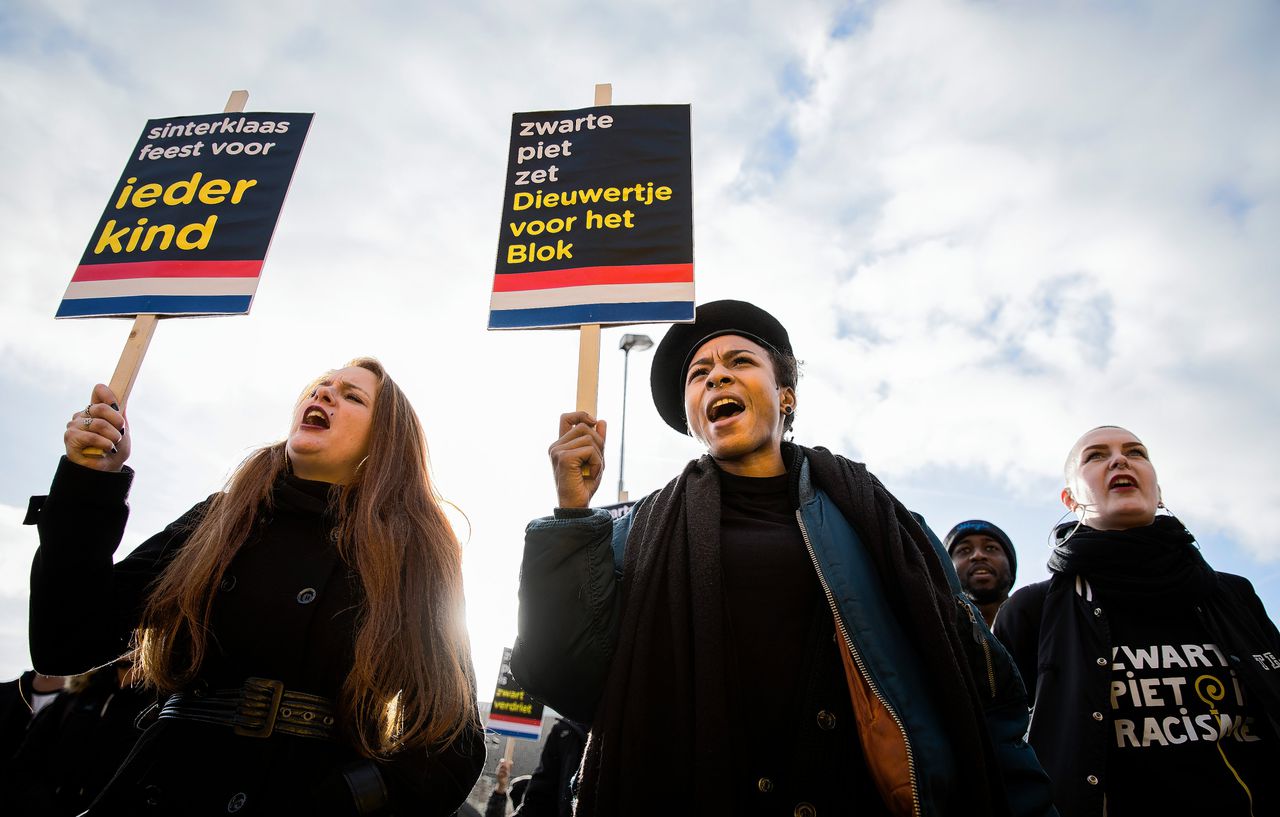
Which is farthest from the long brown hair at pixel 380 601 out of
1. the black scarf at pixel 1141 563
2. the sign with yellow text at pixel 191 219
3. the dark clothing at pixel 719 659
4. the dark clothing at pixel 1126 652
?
the black scarf at pixel 1141 563

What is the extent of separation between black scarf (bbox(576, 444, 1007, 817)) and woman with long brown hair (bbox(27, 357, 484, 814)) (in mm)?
624

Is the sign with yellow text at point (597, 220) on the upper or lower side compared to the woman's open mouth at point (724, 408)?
upper

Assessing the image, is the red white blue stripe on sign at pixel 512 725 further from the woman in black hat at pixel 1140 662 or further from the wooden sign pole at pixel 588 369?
the wooden sign pole at pixel 588 369

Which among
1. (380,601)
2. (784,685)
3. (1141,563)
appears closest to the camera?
(784,685)

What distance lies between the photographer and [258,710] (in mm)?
1836

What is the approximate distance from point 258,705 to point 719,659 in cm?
129

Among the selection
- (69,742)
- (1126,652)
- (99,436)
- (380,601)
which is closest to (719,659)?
(380,601)

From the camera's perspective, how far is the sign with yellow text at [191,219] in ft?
10.0

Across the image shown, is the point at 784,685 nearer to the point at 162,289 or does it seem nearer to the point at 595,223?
the point at 595,223

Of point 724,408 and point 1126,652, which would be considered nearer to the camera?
point 724,408

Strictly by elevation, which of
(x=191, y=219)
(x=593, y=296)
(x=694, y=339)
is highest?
(x=191, y=219)

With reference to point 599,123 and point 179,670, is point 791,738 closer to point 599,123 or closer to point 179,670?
point 179,670

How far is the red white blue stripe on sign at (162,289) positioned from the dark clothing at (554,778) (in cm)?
291

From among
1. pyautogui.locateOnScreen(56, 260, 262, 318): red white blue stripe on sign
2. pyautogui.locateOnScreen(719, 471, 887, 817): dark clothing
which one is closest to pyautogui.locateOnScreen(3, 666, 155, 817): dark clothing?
pyautogui.locateOnScreen(56, 260, 262, 318): red white blue stripe on sign
